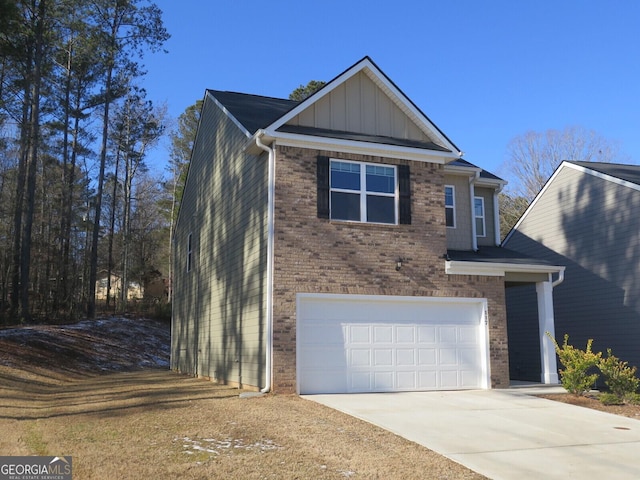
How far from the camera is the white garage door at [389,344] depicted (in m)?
12.6

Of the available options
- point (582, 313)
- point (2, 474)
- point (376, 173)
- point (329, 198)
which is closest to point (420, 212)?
point (376, 173)

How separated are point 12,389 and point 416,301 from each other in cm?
967

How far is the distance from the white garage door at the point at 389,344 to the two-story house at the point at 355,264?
0.03 metres

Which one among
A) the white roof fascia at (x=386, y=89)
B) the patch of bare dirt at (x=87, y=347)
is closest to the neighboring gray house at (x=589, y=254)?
the white roof fascia at (x=386, y=89)

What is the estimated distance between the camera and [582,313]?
17734mm

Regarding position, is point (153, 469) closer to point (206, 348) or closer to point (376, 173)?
point (376, 173)

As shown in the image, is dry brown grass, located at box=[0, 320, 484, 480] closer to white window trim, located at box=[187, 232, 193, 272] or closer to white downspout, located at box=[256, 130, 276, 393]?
white downspout, located at box=[256, 130, 276, 393]

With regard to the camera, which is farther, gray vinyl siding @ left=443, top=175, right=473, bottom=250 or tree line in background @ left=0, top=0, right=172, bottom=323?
tree line in background @ left=0, top=0, right=172, bottom=323

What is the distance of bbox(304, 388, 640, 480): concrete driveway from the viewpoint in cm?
688

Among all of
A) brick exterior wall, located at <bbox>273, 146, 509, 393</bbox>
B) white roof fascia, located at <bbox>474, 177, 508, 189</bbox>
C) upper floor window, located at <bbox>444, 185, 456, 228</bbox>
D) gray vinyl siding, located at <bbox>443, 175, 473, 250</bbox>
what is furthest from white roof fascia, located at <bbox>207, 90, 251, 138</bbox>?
white roof fascia, located at <bbox>474, 177, 508, 189</bbox>

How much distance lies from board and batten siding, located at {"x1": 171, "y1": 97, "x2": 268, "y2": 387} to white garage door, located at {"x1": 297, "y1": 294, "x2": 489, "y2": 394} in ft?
3.77

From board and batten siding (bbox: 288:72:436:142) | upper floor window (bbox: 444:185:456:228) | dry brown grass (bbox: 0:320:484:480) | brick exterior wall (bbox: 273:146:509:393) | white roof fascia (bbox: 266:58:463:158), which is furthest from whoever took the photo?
upper floor window (bbox: 444:185:456:228)

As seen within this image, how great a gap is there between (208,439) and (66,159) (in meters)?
29.7

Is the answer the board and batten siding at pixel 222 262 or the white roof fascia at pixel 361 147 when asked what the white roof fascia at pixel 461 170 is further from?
the board and batten siding at pixel 222 262
